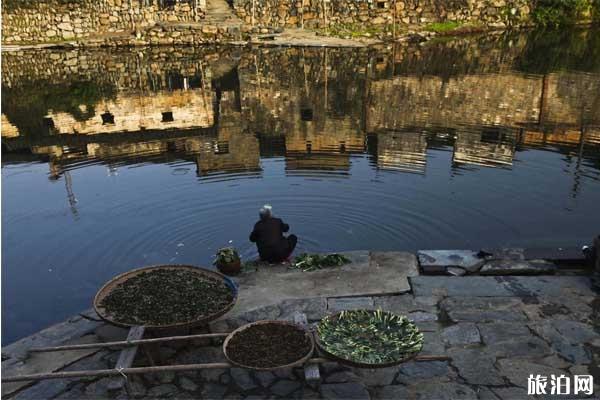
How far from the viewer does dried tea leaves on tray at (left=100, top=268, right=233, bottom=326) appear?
303 inches

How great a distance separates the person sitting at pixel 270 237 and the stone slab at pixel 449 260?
2509mm

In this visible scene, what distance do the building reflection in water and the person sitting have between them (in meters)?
5.55

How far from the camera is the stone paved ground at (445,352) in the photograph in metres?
6.88

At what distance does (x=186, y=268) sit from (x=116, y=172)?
8572 mm

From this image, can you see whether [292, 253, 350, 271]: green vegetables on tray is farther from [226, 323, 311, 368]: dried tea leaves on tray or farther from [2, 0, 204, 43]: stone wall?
[2, 0, 204, 43]: stone wall

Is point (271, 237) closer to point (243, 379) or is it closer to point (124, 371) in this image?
point (243, 379)

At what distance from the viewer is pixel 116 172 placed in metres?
16.3

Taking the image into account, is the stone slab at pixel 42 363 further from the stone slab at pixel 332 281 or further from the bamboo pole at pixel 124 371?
the stone slab at pixel 332 281

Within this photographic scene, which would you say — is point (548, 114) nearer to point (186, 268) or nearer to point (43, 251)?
point (186, 268)

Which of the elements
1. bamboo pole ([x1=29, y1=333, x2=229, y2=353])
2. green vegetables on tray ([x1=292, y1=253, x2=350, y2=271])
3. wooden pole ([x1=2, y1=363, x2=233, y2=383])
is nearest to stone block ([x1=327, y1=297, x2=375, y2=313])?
green vegetables on tray ([x1=292, y1=253, x2=350, y2=271])

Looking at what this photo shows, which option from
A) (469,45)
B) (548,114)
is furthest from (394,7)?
(548,114)

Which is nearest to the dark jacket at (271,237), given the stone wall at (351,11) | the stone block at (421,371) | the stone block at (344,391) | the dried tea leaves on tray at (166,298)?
the dried tea leaves on tray at (166,298)

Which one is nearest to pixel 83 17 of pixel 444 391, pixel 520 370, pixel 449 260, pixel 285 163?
pixel 285 163

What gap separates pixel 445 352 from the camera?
24.6 ft
